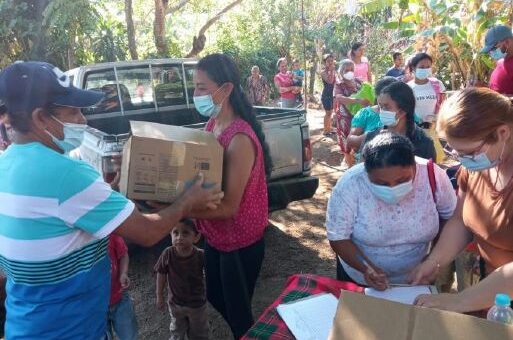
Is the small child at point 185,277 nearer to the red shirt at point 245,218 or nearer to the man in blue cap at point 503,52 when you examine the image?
the red shirt at point 245,218

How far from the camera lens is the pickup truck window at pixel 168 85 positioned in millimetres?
5199

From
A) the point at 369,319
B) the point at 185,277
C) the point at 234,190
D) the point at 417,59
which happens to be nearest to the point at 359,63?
the point at 417,59

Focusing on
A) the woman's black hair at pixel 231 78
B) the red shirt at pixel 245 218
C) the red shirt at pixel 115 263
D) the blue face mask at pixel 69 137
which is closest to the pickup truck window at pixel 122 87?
the red shirt at pixel 115 263

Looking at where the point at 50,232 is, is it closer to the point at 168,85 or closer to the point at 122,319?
the point at 122,319

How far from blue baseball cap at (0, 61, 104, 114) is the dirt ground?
2.10 m

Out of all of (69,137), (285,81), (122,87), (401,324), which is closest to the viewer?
(401,324)

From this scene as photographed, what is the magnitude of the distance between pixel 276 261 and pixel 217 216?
7.26 ft

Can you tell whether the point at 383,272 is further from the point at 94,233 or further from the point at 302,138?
the point at 302,138

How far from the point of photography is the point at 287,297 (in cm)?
→ 188

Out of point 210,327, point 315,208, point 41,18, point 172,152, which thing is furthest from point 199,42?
point 172,152

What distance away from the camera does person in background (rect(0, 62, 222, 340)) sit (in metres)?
1.47

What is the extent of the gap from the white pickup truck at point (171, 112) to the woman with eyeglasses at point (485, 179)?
7.26ft

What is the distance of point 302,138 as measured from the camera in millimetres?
4141

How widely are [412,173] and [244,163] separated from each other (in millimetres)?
743
